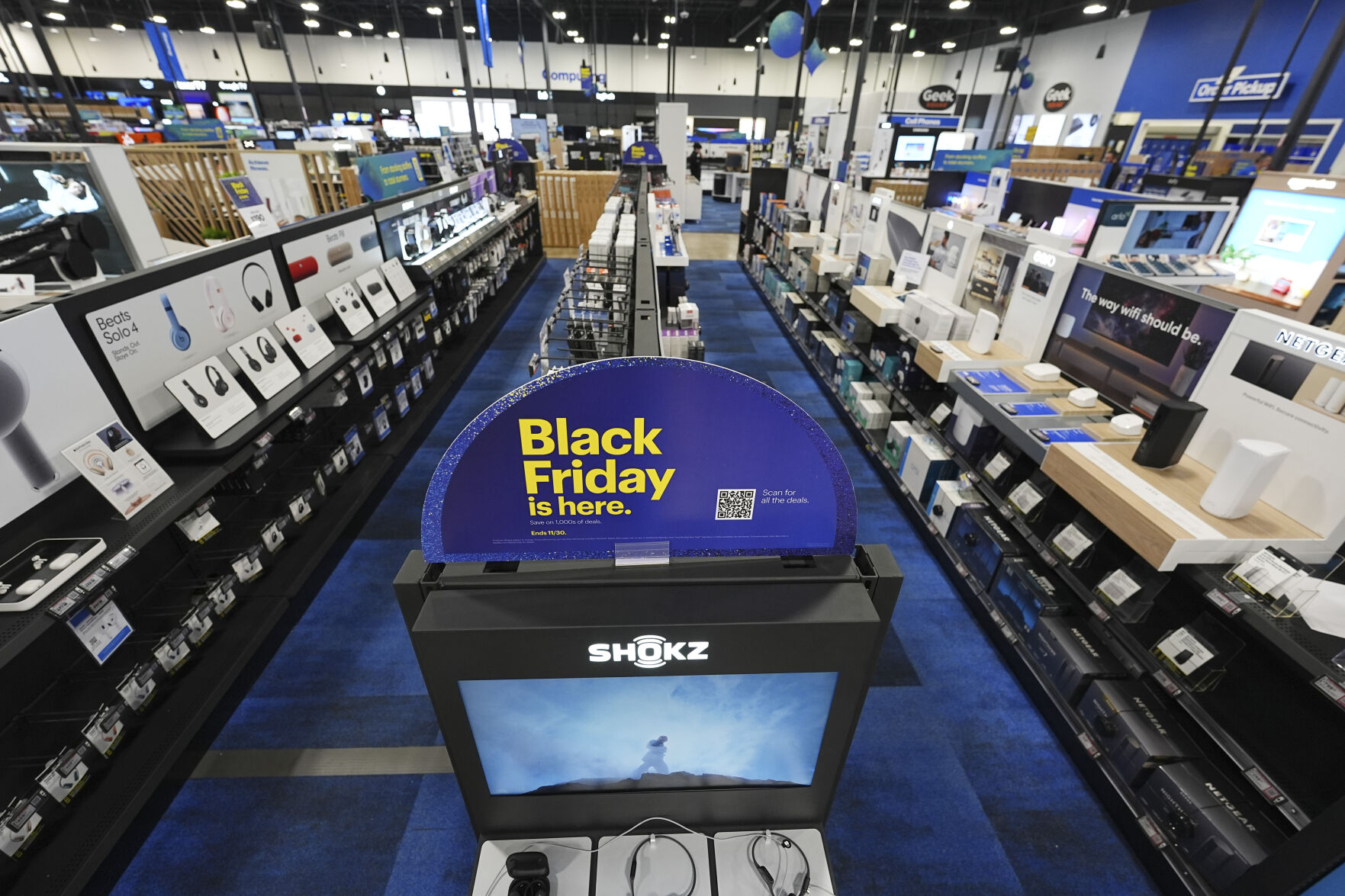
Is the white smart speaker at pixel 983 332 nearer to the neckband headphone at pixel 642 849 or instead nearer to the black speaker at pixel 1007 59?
the neckband headphone at pixel 642 849

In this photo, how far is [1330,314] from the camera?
4562 mm

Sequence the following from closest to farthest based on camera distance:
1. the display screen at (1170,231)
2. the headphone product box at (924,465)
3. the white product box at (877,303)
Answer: the headphone product box at (924,465), the white product box at (877,303), the display screen at (1170,231)

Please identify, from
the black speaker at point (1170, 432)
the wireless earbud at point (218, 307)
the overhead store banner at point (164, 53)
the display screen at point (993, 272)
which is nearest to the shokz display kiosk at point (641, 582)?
the black speaker at point (1170, 432)

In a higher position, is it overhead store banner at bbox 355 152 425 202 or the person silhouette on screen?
overhead store banner at bbox 355 152 425 202

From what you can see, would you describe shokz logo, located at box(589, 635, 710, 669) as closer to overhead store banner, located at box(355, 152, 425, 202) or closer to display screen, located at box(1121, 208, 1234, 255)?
overhead store banner, located at box(355, 152, 425, 202)

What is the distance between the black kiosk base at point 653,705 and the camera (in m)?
0.85

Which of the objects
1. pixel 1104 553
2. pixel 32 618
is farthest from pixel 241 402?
pixel 1104 553

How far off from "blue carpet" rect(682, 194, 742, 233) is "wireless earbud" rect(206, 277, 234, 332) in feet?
36.0

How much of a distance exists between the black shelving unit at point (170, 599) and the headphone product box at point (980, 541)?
3.53 meters

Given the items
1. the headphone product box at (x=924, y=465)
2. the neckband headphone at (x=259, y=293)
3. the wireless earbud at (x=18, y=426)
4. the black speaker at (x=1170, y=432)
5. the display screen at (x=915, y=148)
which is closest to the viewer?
the wireless earbud at (x=18, y=426)

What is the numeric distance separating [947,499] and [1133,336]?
1176 mm

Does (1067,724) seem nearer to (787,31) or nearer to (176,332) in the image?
(176,332)

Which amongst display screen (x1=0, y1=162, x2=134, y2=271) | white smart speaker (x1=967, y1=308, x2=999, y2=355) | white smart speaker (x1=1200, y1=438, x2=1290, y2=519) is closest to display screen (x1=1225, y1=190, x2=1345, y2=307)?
white smart speaker (x1=967, y1=308, x2=999, y2=355)

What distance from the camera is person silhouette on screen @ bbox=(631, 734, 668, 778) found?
1.08 m
